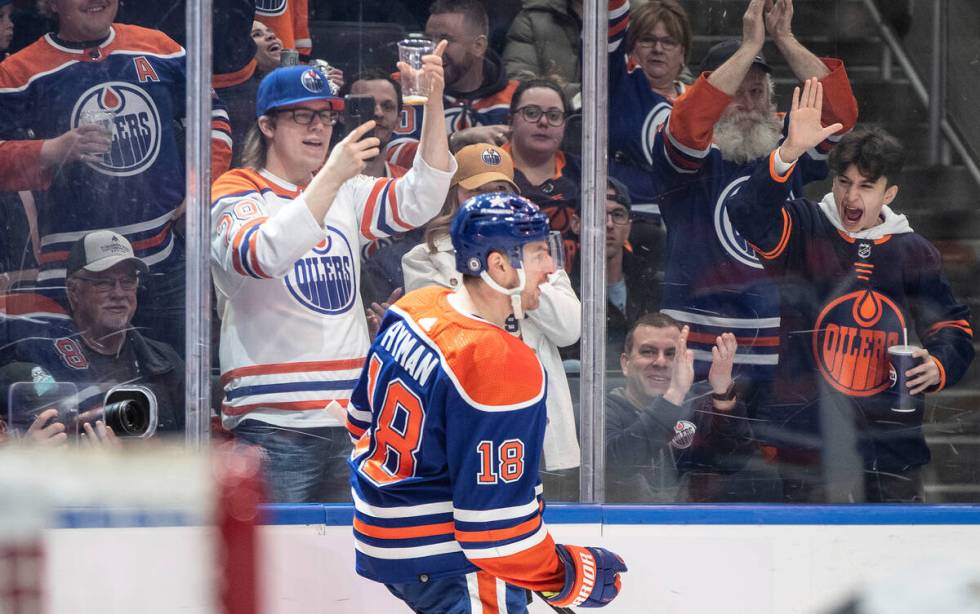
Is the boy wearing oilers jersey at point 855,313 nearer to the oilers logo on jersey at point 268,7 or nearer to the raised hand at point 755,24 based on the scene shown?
the raised hand at point 755,24

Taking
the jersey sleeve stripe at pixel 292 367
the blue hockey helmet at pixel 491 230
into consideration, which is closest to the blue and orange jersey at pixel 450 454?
the blue hockey helmet at pixel 491 230

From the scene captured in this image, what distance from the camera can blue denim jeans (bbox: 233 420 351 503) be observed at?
3559 millimetres

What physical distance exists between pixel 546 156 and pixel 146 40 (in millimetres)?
1146

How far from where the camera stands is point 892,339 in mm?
3652

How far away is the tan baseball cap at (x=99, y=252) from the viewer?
11.5 ft

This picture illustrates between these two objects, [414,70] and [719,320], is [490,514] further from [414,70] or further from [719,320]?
[414,70]

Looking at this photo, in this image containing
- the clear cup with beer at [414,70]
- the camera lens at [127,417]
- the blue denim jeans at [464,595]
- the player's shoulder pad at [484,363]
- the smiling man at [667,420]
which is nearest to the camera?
the player's shoulder pad at [484,363]

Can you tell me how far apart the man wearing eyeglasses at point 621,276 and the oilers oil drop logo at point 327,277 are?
0.63m

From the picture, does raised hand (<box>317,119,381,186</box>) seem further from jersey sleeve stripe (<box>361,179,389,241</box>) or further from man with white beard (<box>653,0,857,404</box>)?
man with white beard (<box>653,0,857,404</box>)

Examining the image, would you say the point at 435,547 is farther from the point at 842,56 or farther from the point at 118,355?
the point at 842,56

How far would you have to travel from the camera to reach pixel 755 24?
3.54 metres

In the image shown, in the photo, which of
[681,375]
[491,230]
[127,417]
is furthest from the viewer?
[681,375]

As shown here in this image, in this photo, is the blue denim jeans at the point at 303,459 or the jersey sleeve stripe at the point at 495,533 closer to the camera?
the jersey sleeve stripe at the point at 495,533

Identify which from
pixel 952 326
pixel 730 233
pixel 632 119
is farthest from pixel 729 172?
pixel 952 326
